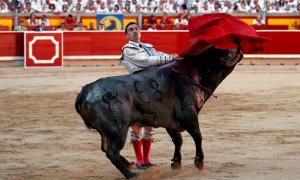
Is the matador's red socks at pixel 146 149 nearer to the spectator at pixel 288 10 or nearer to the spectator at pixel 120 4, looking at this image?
the spectator at pixel 120 4

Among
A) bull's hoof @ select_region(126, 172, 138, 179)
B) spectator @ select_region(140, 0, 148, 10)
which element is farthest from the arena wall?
bull's hoof @ select_region(126, 172, 138, 179)

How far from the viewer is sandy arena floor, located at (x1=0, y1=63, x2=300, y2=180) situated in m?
7.24

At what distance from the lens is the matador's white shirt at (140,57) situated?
705 centimetres

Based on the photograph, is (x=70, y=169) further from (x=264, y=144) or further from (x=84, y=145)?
(x=264, y=144)

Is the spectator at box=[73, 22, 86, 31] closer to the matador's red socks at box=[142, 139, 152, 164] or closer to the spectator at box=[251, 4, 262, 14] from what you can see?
the spectator at box=[251, 4, 262, 14]

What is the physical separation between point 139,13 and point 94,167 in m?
13.5

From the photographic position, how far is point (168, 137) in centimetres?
920

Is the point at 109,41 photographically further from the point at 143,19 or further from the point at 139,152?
the point at 139,152

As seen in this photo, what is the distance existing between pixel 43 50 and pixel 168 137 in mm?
10344

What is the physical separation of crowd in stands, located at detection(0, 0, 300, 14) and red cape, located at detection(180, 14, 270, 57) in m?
13.5

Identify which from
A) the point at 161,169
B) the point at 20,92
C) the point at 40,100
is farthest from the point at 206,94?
the point at 20,92

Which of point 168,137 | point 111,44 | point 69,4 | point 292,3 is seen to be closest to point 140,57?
point 168,137

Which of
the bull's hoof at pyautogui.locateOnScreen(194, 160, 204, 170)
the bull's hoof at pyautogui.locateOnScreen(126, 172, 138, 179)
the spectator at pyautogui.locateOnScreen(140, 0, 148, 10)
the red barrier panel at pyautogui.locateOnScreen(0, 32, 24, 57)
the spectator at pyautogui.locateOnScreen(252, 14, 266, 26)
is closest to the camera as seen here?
the bull's hoof at pyautogui.locateOnScreen(126, 172, 138, 179)

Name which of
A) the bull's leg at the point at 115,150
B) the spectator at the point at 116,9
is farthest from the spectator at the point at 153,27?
the bull's leg at the point at 115,150
